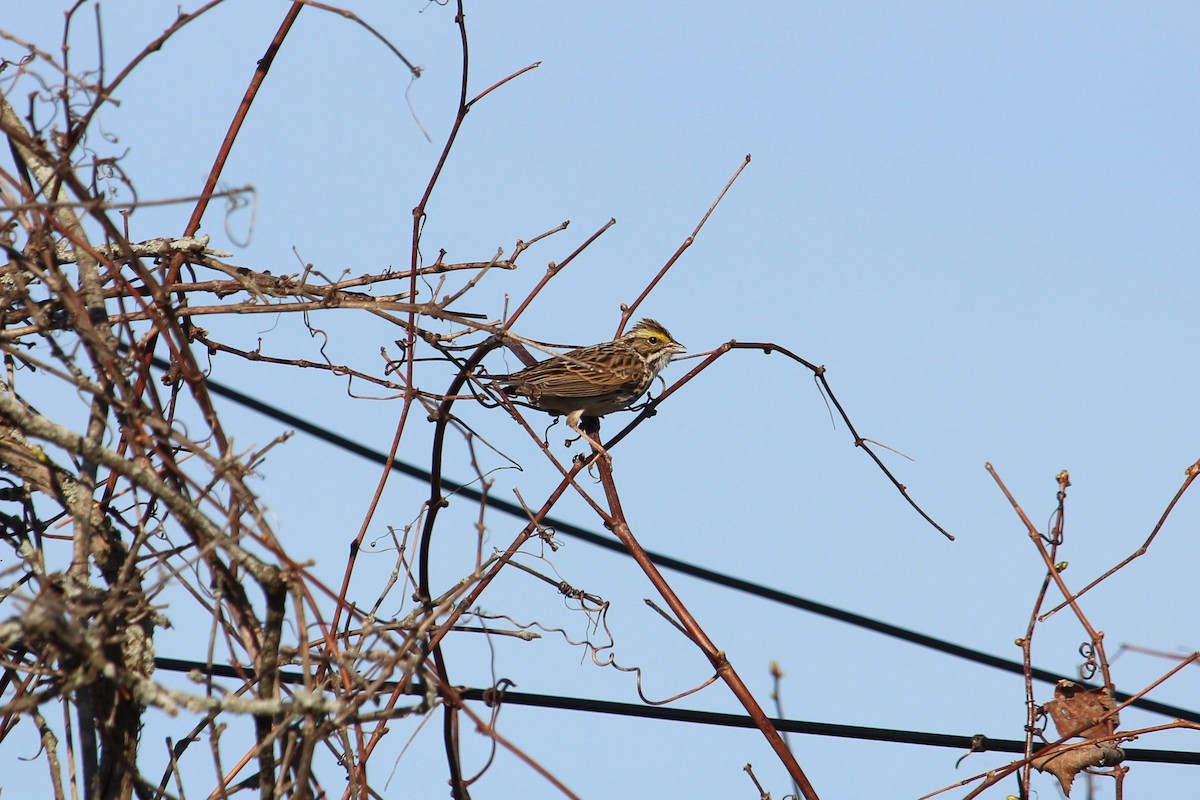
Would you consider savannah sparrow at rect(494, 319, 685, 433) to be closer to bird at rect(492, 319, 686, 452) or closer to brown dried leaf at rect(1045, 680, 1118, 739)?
bird at rect(492, 319, 686, 452)

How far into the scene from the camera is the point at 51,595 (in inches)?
104

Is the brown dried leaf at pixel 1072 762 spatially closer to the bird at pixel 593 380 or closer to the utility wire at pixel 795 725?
the utility wire at pixel 795 725

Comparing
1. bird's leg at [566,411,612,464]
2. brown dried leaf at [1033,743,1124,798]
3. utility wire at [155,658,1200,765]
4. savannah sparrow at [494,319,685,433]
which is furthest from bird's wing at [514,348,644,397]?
brown dried leaf at [1033,743,1124,798]

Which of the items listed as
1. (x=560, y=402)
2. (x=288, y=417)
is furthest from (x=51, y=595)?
(x=560, y=402)

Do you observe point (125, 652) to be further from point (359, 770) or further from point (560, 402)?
point (560, 402)

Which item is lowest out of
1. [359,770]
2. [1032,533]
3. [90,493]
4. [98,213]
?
[359,770]

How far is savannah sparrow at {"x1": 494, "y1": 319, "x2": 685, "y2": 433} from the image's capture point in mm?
7523

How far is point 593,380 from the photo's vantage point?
7.45 m

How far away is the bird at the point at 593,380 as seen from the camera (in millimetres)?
7523

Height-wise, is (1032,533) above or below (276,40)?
below

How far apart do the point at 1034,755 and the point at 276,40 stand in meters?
3.53

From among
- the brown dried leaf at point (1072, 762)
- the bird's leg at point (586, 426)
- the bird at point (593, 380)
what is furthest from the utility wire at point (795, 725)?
the bird at point (593, 380)

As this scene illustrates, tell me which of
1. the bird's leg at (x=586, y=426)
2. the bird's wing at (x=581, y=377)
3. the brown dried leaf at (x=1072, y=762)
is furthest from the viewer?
the bird's wing at (x=581, y=377)

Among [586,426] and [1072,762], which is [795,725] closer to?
[1072,762]
